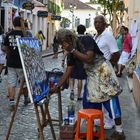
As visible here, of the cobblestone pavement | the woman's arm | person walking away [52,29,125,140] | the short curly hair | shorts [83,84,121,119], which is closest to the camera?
the short curly hair

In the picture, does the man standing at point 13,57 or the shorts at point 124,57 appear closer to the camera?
the man standing at point 13,57

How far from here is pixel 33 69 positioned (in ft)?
20.5

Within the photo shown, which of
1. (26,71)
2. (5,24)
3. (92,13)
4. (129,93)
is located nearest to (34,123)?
(26,71)

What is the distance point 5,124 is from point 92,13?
304ft

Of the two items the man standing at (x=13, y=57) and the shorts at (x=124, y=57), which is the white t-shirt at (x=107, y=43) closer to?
the man standing at (x=13, y=57)

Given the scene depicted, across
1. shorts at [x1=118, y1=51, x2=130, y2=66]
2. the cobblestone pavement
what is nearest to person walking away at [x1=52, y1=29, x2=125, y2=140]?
the cobblestone pavement

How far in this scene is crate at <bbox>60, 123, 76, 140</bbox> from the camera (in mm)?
7285

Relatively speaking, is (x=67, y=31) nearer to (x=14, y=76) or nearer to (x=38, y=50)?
(x=38, y=50)

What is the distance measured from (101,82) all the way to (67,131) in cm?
89

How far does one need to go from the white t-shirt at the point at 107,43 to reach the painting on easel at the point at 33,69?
1.90m

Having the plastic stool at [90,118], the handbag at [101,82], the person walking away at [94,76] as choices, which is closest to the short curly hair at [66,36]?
the person walking away at [94,76]

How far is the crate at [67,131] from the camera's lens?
729 centimetres

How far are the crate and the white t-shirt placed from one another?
5.28 feet

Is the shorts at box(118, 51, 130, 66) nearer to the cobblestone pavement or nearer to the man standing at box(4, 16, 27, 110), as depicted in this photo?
the cobblestone pavement
